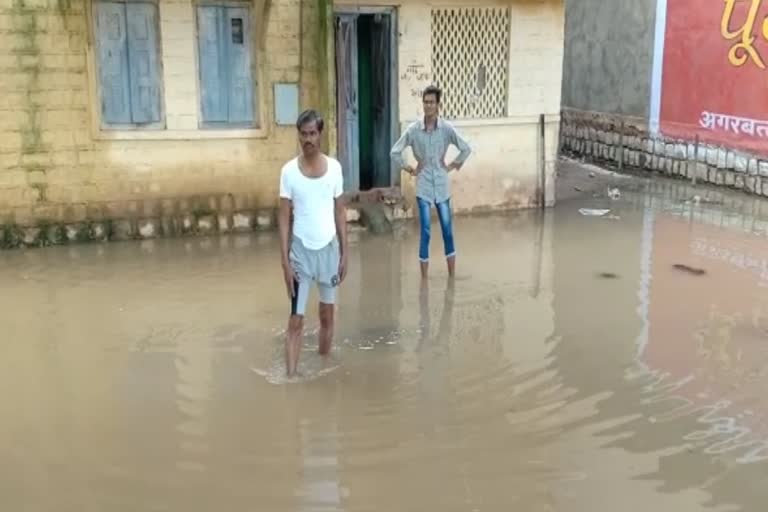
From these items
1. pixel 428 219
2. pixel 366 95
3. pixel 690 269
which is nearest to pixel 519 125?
pixel 366 95

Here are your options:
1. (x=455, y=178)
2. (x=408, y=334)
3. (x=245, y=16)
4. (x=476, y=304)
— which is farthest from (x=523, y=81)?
(x=408, y=334)

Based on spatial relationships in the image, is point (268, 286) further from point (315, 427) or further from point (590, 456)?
point (590, 456)

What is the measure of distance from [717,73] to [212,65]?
721cm

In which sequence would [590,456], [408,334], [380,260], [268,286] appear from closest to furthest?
[590,456]
[408,334]
[268,286]
[380,260]

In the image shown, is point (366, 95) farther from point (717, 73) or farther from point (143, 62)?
point (717, 73)

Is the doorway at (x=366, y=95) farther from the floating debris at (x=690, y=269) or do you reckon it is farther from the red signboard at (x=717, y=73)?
the red signboard at (x=717, y=73)

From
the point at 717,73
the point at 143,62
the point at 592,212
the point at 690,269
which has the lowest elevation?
the point at 690,269

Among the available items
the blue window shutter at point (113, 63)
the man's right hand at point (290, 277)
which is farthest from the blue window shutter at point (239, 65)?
the man's right hand at point (290, 277)

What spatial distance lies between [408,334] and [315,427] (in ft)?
5.73

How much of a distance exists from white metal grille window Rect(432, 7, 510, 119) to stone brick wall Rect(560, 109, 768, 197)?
3.52 metres

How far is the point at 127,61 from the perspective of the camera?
912 centimetres

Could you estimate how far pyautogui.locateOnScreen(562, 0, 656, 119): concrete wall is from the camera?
1388cm

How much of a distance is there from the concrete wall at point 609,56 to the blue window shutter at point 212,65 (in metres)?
7.35

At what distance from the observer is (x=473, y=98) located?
10.8 metres
